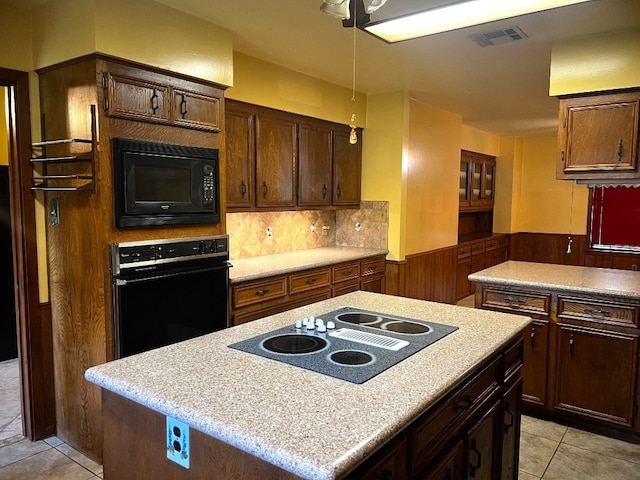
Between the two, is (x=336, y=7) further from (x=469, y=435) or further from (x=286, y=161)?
(x=286, y=161)

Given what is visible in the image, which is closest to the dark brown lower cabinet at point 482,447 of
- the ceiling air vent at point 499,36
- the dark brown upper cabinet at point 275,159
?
the ceiling air vent at point 499,36

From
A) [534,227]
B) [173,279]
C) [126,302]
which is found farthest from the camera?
[534,227]

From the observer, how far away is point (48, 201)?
2.80 meters

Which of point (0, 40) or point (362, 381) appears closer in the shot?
point (362, 381)

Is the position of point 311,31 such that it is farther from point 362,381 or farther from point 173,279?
point 362,381

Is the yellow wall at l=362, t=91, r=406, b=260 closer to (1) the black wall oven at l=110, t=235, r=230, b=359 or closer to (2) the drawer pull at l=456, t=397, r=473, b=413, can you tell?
(1) the black wall oven at l=110, t=235, r=230, b=359

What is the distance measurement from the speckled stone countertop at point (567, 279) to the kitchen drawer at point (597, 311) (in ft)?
0.25

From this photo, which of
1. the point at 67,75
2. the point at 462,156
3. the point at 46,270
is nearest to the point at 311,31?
the point at 67,75

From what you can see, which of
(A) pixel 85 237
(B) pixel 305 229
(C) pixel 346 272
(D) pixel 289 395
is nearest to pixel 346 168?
(B) pixel 305 229

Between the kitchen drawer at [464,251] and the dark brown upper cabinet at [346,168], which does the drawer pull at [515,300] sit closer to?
the dark brown upper cabinet at [346,168]

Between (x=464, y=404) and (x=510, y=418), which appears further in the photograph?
(x=510, y=418)

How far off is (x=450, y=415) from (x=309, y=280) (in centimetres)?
237

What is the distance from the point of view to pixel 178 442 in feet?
4.22

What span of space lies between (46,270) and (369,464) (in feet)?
8.09
